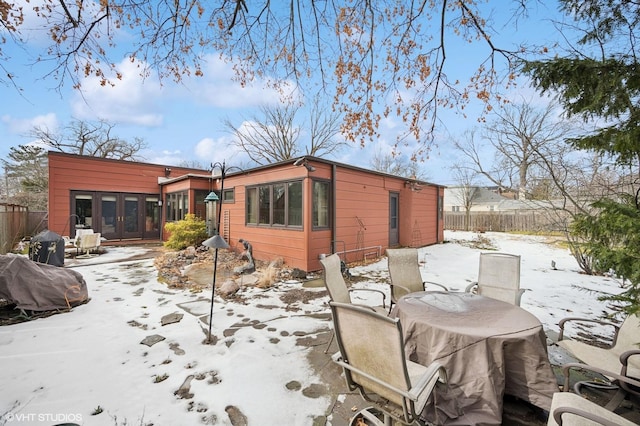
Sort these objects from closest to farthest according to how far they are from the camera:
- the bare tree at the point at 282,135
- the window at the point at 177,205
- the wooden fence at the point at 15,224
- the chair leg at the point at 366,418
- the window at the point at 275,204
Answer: the chair leg at the point at 366,418, the window at the point at 275,204, the wooden fence at the point at 15,224, the window at the point at 177,205, the bare tree at the point at 282,135

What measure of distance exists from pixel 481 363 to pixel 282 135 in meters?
17.6

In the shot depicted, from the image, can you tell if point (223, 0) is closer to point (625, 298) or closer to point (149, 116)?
point (149, 116)

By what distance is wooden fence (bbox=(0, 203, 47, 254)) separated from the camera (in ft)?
24.4

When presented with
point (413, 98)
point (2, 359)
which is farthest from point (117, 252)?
point (413, 98)

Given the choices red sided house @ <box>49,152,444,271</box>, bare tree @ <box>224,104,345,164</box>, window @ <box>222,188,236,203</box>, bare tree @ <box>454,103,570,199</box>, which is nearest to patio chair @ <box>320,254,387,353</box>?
red sided house @ <box>49,152,444,271</box>

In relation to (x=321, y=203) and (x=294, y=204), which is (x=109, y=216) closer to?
(x=294, y=204)

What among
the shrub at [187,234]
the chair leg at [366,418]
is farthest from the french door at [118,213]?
the chair leg at [366,418]

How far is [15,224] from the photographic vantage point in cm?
967

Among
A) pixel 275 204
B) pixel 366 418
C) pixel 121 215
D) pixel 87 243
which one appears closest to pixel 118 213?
pixel 121 215

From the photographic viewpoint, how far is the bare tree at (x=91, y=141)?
17328 millimetres

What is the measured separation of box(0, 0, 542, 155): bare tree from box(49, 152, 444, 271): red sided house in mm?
2000

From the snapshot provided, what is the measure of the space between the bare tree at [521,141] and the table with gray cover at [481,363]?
457 centimetres

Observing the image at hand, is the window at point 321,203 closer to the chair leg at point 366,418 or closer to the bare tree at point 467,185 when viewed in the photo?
the chair leg at point 366,418

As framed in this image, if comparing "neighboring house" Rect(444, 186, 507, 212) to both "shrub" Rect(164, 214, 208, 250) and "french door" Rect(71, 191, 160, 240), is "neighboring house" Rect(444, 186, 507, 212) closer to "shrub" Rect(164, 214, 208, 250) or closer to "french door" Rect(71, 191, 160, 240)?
"shrub" Rect(164, 214, 208, 250)
